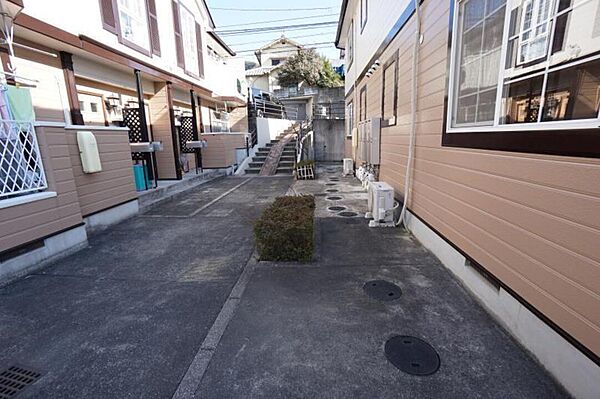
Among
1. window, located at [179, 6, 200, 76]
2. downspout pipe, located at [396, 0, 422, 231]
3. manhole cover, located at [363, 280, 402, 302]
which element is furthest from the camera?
window, located at [179, 6, 200, 76]

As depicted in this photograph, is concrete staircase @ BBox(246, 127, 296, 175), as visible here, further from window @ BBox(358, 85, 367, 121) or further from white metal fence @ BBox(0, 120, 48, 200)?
white metal fence @ BBox(0, 120, 48, 200)

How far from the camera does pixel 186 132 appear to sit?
10102 mm

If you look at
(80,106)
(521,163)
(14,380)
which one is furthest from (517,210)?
(80,106)

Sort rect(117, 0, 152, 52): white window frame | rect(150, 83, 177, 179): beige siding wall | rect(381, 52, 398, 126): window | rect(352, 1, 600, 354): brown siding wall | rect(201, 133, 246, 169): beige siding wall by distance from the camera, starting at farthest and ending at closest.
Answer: rect(201, 133, 246, 169): beige siding wall, rect(150, 83, 177, 179): beige siding wall, rect(117, 0, 152, 52): white window frame, rect(381, 52, 398, 126): window, rect(352, 1, 600, 354): brown siding wall

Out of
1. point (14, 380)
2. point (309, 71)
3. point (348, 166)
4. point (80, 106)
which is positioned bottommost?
point (14, 380)

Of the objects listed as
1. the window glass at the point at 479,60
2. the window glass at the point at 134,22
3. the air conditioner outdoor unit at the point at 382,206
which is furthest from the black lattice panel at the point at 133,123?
the window glass at the point at 479,60

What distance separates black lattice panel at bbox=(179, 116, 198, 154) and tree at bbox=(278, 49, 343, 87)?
1567 cm

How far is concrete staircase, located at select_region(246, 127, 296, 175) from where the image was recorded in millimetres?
11086

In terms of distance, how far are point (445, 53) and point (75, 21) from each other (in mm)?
6153

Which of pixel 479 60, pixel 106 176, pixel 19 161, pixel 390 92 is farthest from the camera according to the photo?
pixel 390 92

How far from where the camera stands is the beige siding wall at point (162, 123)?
796 cm

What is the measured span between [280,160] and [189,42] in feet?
17.4

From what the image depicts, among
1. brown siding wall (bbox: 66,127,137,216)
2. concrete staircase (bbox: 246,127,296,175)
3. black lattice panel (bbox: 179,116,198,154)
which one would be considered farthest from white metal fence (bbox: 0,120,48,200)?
concrete staircase (bbox: 246,127,296,175)

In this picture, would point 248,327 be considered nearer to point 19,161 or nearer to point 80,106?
point 19,161
